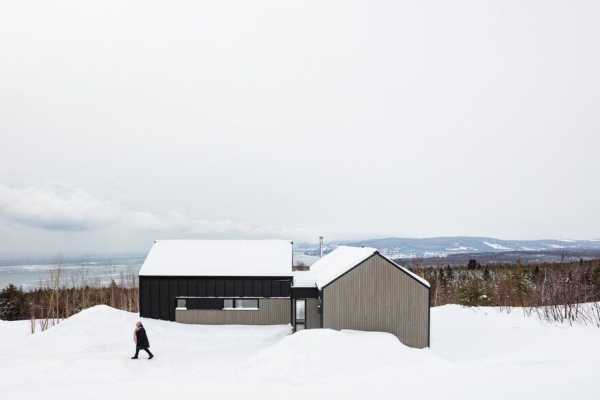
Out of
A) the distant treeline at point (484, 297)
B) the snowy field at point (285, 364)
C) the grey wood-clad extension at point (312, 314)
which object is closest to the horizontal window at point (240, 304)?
the snowy field at point (285, 364)

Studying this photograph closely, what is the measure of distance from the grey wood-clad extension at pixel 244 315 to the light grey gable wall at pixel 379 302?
18.7ft

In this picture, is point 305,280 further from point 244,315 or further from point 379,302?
point 379,302

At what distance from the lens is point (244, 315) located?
23.7m

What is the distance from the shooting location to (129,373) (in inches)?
518

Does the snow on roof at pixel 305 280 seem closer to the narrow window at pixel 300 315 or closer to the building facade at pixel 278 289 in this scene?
the building facade at pixel 278 289

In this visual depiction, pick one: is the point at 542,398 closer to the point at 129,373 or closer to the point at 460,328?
the point at 129,373

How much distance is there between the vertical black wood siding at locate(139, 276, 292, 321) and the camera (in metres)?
23.8

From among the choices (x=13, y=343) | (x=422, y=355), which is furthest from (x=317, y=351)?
(x=13, y=343)

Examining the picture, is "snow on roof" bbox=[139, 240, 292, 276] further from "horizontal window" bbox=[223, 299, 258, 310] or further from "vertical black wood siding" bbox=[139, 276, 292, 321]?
"horizontal window" bbox=[223, 299, 258, 310]

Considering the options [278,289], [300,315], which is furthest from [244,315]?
[300,315]

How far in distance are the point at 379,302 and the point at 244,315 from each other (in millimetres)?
8952

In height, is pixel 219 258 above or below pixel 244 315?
above

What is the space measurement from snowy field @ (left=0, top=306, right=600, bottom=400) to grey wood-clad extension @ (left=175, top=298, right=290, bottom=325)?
103 cm

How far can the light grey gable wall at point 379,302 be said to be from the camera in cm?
1873
